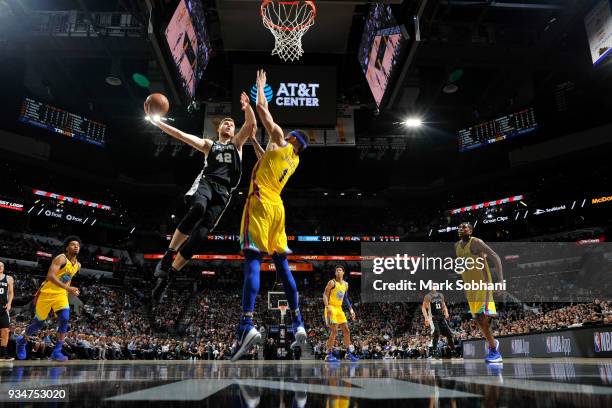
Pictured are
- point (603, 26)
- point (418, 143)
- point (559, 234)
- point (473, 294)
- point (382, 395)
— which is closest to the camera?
point (382, 395)

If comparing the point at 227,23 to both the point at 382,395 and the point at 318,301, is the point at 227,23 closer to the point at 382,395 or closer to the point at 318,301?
the point at 382,395

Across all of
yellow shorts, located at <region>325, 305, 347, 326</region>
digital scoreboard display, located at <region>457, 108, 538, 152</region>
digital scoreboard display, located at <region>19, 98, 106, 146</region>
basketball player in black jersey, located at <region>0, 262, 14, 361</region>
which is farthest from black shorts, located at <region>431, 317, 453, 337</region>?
digital scoreboard display, located at <region>19, 98, 106, 146</region>

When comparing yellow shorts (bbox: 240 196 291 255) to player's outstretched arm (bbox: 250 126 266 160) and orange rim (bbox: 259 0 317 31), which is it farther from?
orange rim (bbox: 259 0 317 31)

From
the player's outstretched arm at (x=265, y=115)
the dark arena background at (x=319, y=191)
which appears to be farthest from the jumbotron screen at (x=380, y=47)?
the player's outstretched arm at (x=265, y=115)

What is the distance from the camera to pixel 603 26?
31.5 feet

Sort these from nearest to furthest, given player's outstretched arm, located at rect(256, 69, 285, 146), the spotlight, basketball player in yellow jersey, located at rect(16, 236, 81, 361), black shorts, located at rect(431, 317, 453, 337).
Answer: player's outstretched arm, located at rect(256, 69, 285, 146)
basketball player in yellow jersey, located at rect(16, 236, 81, 361)
black shorts, located at rect(431, 317, 453, 337)
the spotlight

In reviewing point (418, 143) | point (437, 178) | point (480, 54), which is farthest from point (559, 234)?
point (480, 54)

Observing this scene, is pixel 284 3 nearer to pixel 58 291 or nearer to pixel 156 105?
pixel 156 105

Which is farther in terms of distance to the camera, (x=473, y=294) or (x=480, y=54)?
(x=480, y=54)

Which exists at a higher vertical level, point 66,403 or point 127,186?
Result: point 127,186

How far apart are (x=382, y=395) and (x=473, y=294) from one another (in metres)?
4.75

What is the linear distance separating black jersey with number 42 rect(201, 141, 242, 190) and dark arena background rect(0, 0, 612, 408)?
68 centimetres

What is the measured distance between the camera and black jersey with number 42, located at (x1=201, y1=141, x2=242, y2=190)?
17.6 ft

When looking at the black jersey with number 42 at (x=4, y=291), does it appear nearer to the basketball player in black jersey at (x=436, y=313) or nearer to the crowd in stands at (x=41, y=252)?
the basketball player in black jersey at (x=436, y=313)
